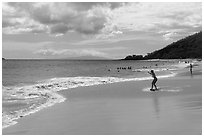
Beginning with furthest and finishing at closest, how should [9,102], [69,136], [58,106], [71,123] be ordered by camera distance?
[9,102]
[58,106]
[71,123]
[69,136]

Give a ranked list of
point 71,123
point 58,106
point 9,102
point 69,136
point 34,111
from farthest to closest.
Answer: point 9,102 < point 58,106 < point 34,111 < point 71,123 < point 69,136

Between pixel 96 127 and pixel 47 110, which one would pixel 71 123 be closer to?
pixel 96 127

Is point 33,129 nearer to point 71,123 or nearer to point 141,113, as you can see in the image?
point 71,123

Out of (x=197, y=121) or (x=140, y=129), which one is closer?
(x=140, y=129)

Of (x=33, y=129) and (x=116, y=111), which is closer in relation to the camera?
(x=33, y=129)

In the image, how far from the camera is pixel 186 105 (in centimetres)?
1330

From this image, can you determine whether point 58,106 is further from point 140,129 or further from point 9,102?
point 140,129

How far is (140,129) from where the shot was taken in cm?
936

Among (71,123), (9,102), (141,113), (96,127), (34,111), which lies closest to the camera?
(96,127)

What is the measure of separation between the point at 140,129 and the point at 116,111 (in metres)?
3.23

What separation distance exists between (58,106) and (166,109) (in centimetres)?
479

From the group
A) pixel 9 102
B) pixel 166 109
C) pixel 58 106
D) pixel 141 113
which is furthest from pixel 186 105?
pixel 9 102

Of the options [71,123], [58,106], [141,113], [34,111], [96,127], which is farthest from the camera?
[58,106]

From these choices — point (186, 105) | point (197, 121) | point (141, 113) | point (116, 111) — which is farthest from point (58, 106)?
point (197, 121)
